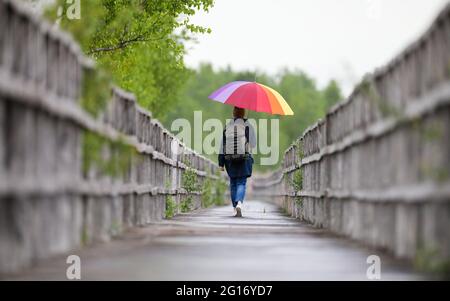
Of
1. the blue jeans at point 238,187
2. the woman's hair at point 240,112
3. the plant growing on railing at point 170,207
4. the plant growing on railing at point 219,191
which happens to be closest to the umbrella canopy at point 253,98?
the woman's hair at point 240,112

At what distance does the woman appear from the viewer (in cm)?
1823

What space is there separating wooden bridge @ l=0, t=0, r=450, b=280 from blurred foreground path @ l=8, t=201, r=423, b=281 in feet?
0.05

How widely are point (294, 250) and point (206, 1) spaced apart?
703 inches

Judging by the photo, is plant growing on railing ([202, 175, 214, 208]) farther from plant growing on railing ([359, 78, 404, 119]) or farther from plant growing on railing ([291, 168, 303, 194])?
plant growing on railing ([359, 78, 404, 119])

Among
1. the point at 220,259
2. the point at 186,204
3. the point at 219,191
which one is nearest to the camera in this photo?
the point at 220,259

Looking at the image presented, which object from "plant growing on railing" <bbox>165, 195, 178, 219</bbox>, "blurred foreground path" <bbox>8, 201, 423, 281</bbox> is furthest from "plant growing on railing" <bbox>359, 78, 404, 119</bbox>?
"plant growing on railing" <bbox>165, 195, 178, 219</bbox>

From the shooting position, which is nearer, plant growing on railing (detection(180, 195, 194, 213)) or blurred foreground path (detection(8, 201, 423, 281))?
blurred foreground path (detection(8, 201, 423, 281))

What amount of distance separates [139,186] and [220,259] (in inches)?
165

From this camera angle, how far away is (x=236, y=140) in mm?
18406

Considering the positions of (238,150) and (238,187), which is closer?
(238,150)

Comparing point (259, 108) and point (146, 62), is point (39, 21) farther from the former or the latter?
point (146, 62)

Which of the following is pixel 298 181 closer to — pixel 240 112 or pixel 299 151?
pixel 299 151

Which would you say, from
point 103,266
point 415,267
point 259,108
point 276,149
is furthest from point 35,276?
point 276,149

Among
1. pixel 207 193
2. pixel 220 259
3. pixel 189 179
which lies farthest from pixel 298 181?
pixel 207 193
